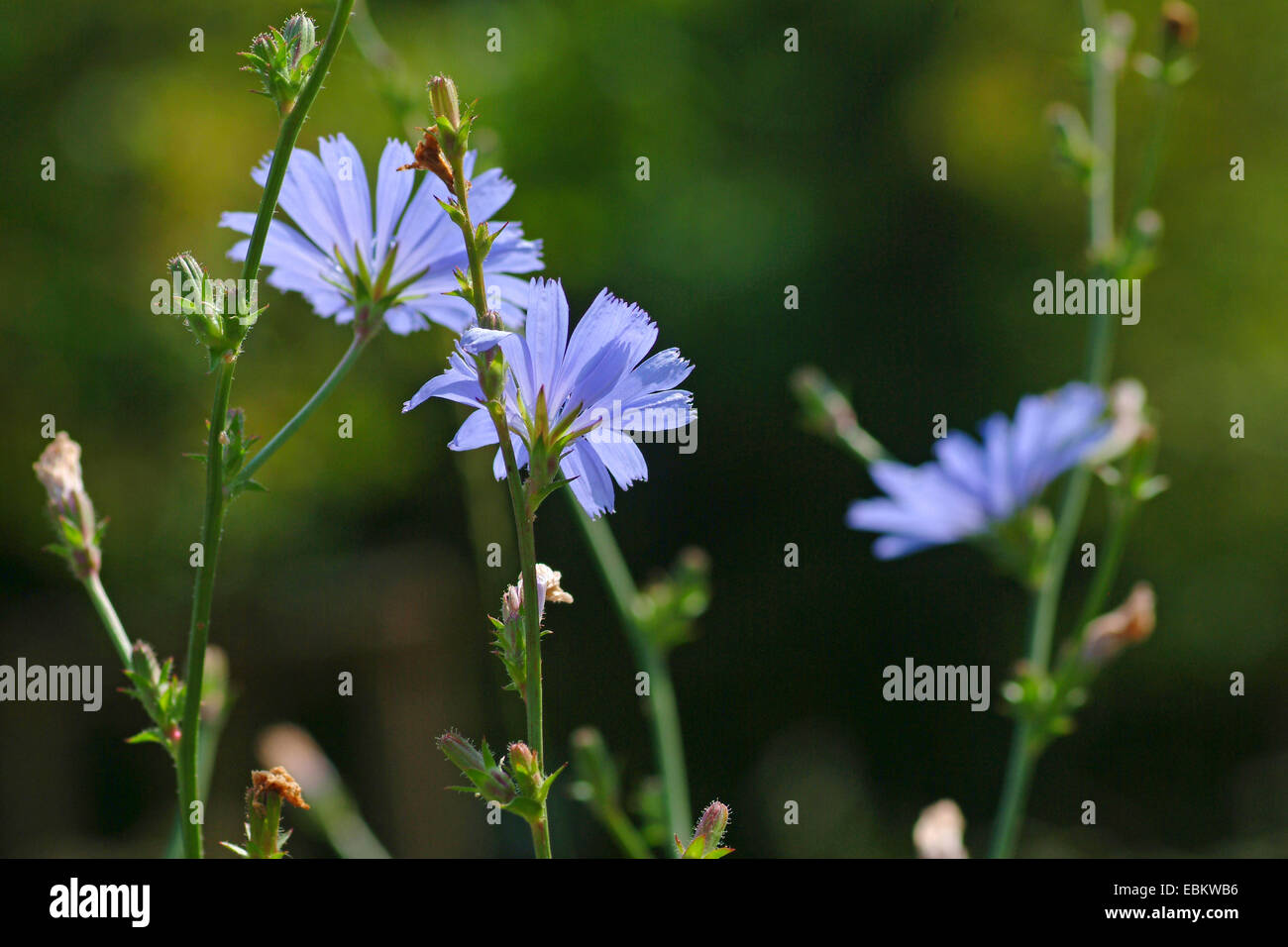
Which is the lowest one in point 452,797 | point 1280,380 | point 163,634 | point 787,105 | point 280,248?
point 452,797

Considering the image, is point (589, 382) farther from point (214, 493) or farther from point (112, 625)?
point (112, 625)

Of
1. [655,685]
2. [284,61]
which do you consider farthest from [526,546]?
[655,685]

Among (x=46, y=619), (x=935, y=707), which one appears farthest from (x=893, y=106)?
(x=46, y=619)

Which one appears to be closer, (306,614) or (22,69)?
(22,69)

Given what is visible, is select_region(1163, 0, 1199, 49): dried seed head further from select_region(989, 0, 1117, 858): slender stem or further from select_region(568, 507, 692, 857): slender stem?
select_region(568, 507, 692, 857): slender stem

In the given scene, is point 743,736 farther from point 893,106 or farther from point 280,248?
point 280,248

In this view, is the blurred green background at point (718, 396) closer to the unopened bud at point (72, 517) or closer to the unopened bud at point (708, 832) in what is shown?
the unopened bud at point (72, 517)

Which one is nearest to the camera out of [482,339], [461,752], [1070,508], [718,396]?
[482,339]
